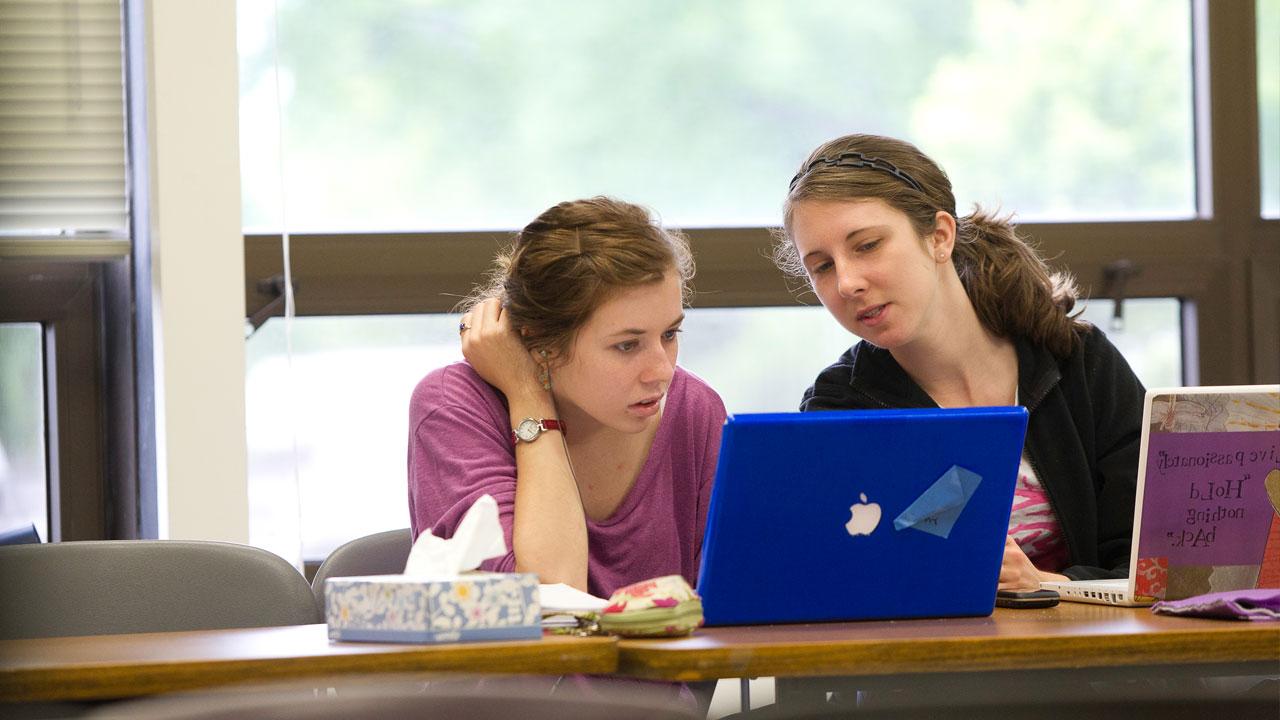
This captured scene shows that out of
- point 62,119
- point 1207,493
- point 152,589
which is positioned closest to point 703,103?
point 62,119

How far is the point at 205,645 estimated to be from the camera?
1155 millimetres

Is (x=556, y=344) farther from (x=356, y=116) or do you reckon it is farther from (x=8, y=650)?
(x=356, y=116)

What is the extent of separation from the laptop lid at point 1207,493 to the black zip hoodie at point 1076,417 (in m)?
0.41

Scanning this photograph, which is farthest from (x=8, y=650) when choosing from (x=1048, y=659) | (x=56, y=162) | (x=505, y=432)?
(x=56, y=162)

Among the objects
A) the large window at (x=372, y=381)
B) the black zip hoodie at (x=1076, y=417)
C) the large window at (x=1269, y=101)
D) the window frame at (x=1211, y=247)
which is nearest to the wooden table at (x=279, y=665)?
the black zip hoodie at (x=1076, y=417)

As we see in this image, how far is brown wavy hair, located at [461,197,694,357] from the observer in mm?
1659

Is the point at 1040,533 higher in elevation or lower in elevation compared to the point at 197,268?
lower

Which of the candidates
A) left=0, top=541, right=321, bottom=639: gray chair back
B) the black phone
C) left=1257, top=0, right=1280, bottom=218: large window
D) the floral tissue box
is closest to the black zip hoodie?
the black phone

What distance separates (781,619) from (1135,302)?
212 centimetres

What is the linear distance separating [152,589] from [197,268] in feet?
3.34

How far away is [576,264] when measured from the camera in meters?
1.67

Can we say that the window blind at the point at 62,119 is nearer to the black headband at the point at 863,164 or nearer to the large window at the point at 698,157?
the large window at the point at 698,157

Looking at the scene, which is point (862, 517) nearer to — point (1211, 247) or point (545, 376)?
point (545, 376)

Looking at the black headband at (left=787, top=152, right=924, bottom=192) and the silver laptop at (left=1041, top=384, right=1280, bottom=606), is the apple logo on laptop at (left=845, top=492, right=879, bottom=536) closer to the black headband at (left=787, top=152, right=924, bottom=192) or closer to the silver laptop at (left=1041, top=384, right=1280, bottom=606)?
the silver laptop at (left=1041, top=384, right=1280, bottom=606)
